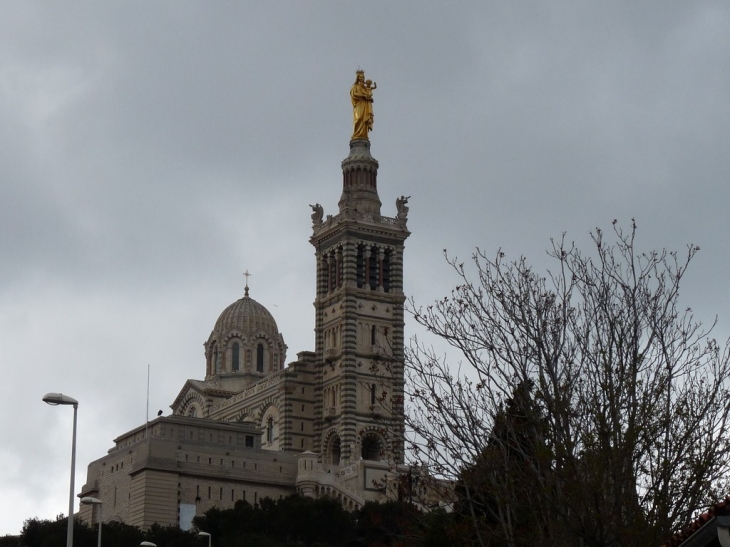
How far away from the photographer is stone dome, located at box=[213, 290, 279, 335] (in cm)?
13738

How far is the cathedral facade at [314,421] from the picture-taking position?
11269 centimetres

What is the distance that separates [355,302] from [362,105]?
1504 centimetres

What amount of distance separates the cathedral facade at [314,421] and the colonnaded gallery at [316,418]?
73mm

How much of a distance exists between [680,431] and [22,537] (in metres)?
73.4

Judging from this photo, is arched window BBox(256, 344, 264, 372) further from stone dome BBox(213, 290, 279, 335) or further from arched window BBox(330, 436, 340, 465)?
arched window BBox(330, 436, 340, 465)

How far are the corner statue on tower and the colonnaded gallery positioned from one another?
2.9 inches

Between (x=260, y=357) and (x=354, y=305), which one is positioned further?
A: (x=260, y=357)

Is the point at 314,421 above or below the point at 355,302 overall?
below

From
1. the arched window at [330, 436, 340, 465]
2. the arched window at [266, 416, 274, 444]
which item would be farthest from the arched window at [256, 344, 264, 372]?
the arched window at [330, 436, 340, 465]

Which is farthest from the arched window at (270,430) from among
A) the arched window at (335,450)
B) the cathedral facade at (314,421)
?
the arched window at (335,450)

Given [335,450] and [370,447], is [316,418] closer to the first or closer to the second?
[335,450]

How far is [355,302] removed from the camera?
12288 cm

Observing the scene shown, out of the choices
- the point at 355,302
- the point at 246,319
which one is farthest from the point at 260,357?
the point at 355,302

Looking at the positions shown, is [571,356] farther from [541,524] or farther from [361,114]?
[361,114]
